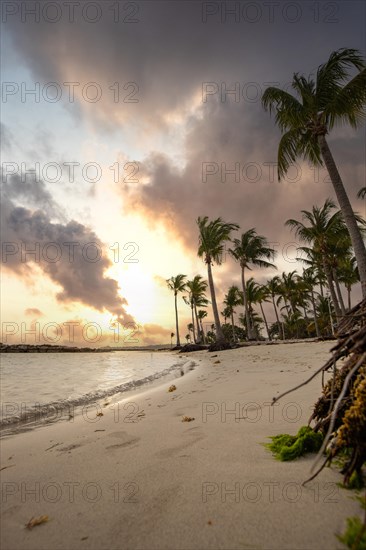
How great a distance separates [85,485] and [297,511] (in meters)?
1.34

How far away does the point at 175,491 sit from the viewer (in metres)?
1.63

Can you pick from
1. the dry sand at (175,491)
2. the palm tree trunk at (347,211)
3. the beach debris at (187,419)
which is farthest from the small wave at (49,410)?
the palm tree trunk at (347,211)

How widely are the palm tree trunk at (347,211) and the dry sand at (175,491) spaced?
292 inches

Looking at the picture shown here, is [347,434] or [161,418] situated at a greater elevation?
[347,434]

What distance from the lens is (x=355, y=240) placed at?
920cm

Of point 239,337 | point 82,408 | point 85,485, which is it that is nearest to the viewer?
point 85,485

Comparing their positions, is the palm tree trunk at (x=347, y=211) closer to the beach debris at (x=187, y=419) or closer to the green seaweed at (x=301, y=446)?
the beach debris at (x=187, y=419)

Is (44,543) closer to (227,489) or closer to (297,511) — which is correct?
(227,489)

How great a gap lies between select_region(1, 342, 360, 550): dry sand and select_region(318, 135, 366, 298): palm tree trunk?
741 cm

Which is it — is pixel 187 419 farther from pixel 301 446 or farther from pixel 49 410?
pixel 49 410

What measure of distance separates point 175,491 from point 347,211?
9.95 meters

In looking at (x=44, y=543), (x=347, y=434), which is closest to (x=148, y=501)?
(x=44, y=543)

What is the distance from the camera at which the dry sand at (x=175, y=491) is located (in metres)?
1.22

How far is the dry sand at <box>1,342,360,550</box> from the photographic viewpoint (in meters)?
1.22
